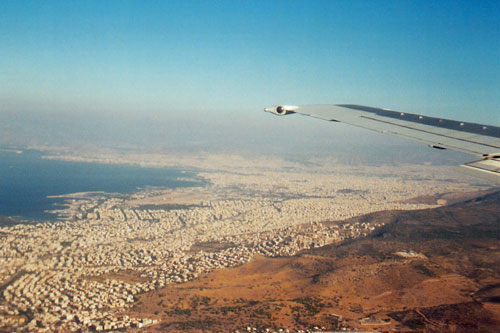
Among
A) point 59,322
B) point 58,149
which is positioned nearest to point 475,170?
point 59,322

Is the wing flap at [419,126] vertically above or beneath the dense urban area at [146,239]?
above

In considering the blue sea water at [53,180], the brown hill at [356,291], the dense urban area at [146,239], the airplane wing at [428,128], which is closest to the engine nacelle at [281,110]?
the airplane wing at [428,128]

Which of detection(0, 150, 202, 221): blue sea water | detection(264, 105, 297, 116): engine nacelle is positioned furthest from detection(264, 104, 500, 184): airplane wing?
detection(0, 150, 202, 221): blue sea water

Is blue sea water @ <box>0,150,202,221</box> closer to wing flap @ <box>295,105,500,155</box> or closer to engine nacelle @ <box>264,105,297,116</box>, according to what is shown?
engine nacelle @ <box>264,105,297,116</box>

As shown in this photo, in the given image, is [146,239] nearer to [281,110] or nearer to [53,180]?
[281,110]

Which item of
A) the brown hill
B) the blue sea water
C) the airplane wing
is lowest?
the blue sea water

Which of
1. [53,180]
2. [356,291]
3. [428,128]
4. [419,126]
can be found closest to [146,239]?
[356,291]

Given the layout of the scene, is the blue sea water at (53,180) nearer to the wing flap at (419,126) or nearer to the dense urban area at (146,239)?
the dense urban area at (146,239)
